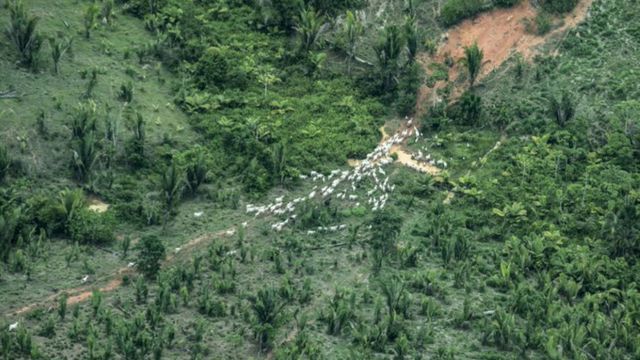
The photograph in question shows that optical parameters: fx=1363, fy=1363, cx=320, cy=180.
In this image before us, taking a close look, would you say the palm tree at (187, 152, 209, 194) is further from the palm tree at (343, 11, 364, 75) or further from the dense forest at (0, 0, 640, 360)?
the palm tree at (343, 11, 364, 75)

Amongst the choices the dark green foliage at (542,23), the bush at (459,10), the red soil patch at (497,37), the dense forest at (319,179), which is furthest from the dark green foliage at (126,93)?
the dark green foliage at (542,23)

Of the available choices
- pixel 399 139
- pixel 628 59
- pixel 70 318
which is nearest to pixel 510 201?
pixel 399 139

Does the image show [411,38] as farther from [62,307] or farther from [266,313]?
[62,307]

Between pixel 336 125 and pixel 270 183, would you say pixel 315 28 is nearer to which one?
pixel 336 125

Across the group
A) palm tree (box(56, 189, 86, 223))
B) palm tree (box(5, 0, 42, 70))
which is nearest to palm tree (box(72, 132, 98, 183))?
palm tree (box(56, 189, 86, 223))

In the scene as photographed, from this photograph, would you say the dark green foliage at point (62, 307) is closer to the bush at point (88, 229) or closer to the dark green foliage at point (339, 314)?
the bush at point (88, 229)

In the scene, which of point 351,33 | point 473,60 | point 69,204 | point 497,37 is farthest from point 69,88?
point 497,37
